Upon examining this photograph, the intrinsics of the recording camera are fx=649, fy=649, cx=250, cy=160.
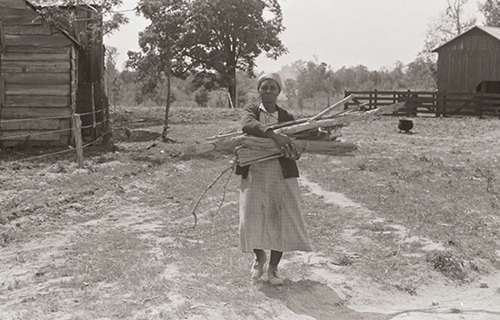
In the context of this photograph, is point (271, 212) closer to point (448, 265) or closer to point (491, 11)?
point (448, 265)

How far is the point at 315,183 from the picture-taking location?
1248cm

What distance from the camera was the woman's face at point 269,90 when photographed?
5957 millimetres

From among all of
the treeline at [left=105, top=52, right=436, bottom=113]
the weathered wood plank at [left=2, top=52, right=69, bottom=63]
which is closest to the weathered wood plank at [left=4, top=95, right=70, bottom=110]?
the weathered wood plank at [left=2, top=52, right=69, bottom=63]

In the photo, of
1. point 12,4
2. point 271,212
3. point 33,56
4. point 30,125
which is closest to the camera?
point 271,212

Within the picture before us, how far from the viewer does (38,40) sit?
695 inches

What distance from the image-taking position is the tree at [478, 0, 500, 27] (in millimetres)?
66562

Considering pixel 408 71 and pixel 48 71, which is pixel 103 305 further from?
pixel 408 71

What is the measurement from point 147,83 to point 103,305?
37.9 meters

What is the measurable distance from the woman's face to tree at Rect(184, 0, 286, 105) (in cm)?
3438

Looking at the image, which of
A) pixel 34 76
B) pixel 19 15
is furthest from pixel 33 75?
pixel 19 15

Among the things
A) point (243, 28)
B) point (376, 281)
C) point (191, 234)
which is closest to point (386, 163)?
point (191, 234)

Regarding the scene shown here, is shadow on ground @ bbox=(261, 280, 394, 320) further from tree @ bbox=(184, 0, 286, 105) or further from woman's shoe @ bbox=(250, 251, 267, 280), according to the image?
tree @ bbox=(184, 0, 286, 105)

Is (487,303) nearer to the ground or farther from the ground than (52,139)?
nearer to the ground

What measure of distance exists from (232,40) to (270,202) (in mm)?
38245
